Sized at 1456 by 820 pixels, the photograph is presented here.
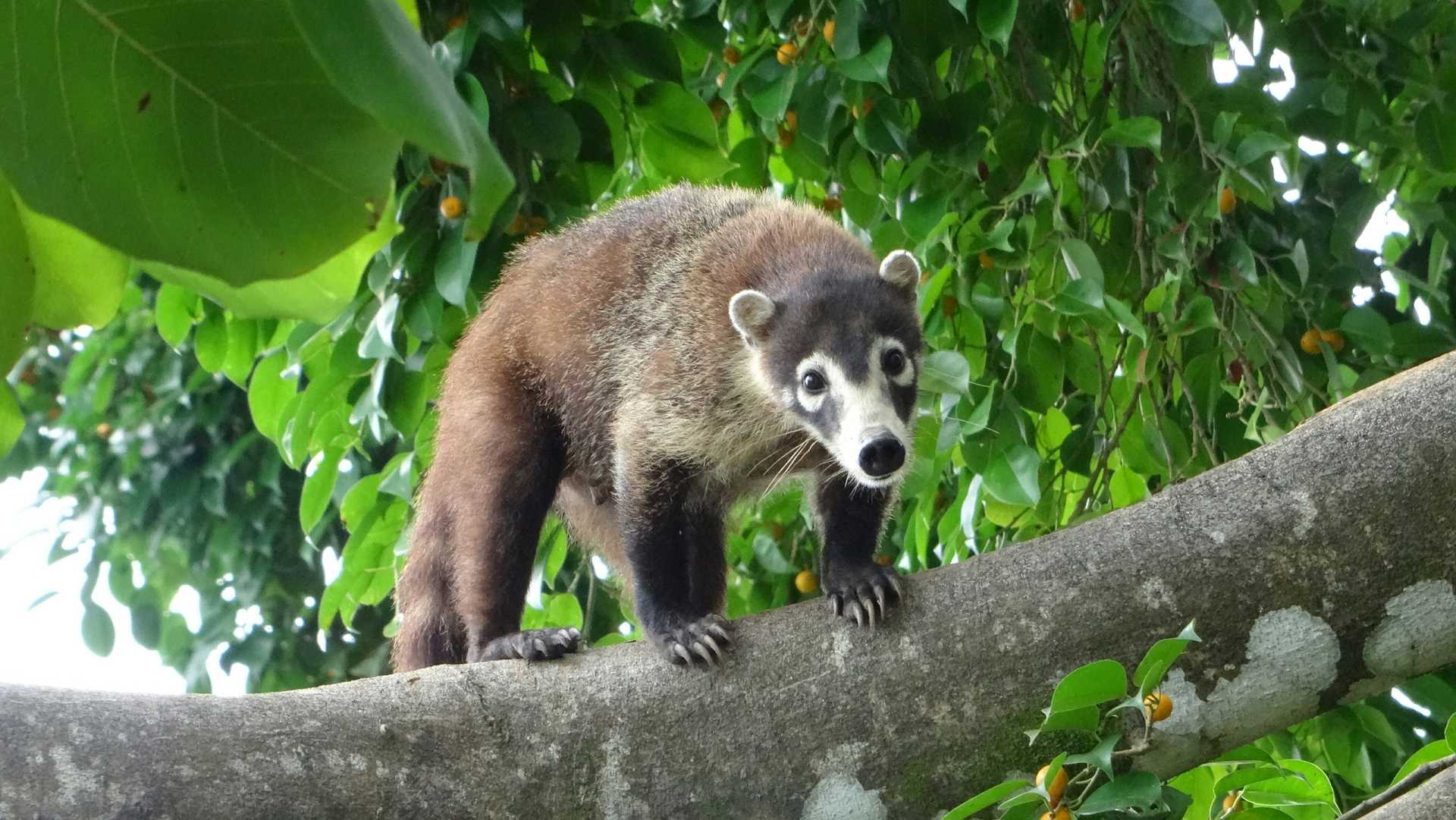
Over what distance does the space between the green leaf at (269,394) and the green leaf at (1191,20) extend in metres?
2.43

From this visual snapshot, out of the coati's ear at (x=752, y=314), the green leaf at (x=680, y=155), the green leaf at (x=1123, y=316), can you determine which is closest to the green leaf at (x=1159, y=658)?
the green leaf at (x=1123, y=316)

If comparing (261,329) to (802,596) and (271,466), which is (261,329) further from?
(271,466)

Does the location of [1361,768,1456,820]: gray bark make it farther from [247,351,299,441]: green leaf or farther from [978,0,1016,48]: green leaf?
[247,351,299,441]: green leaf

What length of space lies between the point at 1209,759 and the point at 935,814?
1.62ft

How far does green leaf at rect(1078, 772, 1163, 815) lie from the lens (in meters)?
1.96

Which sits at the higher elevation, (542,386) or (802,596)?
(542,386)

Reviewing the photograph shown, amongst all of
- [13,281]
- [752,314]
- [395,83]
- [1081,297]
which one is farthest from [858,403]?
[395,83]

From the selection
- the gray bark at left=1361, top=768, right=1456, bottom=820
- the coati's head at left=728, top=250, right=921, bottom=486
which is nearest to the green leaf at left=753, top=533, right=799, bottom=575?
the coati's head at left=728, top=250, right=921, bottom=486

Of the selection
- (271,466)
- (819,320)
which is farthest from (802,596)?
(271,466)

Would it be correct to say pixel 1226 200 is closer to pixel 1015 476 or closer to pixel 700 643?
pixel 1015 476

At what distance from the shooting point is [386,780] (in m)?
2.18

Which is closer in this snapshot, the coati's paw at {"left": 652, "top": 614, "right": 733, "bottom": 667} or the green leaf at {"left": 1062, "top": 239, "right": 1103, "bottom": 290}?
the coati's paw at {"left": 652, "top": 614, "right": 733, "bottom": 667}

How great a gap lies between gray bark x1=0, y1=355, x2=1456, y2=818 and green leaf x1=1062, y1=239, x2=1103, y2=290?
2.17 feet

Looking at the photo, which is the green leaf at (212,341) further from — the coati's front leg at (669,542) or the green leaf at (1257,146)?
the green leaf at (1257,146)
